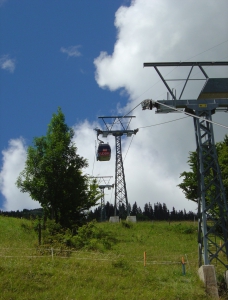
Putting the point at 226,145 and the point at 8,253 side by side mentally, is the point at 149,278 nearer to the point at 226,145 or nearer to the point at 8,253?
the point at 8,253

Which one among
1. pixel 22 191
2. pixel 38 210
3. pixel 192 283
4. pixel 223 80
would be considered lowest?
pixel 192 283

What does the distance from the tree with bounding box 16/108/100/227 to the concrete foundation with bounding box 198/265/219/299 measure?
14450 millimetres

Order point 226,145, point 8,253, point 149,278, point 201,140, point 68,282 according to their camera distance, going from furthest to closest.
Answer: point 226,145
point 8,253
point 201,140
point 149,278
point 68,282

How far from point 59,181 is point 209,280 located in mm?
16469

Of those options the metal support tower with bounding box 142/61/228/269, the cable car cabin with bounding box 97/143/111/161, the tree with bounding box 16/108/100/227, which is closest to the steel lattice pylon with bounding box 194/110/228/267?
the metal support tower with bounding box 142/61/228/269

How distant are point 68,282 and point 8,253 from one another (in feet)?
17.2

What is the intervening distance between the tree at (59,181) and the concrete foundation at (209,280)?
47.4 feet

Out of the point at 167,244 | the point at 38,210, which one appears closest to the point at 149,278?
the point at 38,210

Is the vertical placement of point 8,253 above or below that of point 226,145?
below

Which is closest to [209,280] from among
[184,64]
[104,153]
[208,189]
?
[208,189]

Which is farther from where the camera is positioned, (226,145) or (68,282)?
(226,145)

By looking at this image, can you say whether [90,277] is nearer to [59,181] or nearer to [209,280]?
[209,280]

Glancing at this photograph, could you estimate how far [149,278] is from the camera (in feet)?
57.8

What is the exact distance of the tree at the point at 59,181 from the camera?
30.0m
